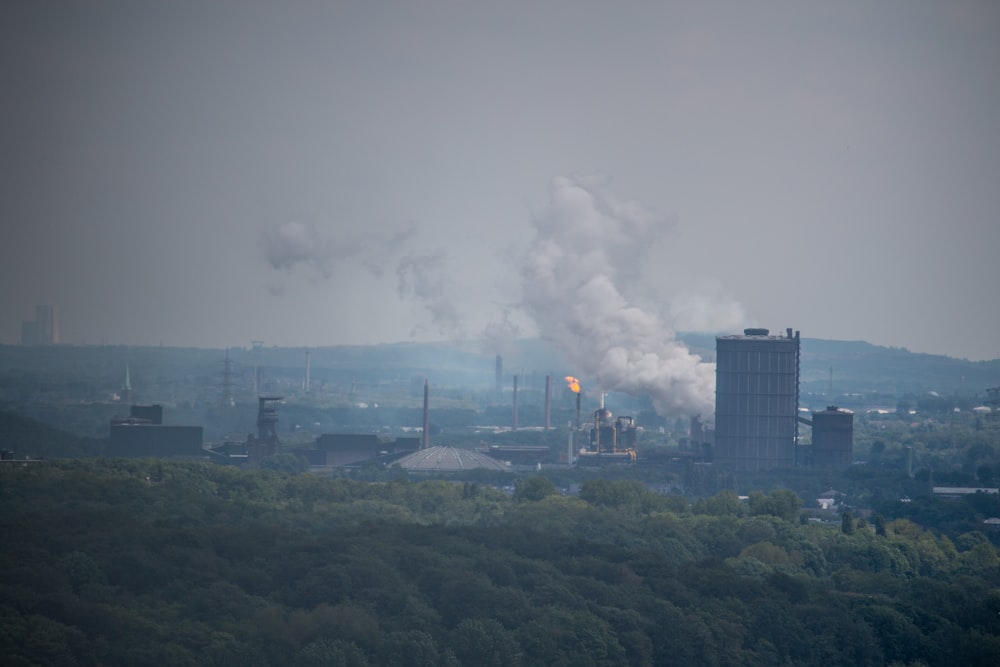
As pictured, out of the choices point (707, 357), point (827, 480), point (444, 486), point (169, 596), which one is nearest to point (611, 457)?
point (827, 480)

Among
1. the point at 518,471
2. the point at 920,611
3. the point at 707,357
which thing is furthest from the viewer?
the point at 707,357

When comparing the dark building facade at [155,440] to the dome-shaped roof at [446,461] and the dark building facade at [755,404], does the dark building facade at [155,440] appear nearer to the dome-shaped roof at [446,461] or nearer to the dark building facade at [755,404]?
the dome-shaped roof at [446,461]

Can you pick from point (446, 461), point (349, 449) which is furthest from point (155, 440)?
point (446, 461)

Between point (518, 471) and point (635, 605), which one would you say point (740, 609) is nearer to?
point (635, 605)

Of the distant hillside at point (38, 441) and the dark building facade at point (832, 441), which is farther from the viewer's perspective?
the dark building facade at point (832, 441)

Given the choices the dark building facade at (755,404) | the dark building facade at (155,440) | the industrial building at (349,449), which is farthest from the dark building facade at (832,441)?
the dark building facade at (155,440)

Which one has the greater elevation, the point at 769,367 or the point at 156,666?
the point at 769,367
